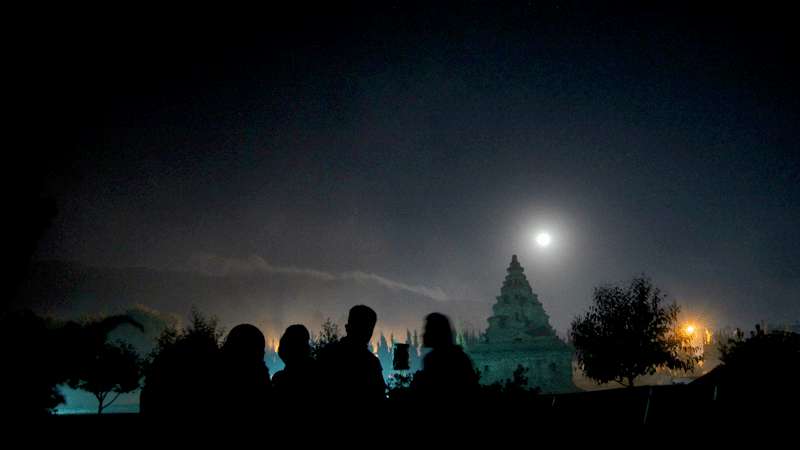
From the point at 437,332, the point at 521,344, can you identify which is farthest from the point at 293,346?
the point at 521,344

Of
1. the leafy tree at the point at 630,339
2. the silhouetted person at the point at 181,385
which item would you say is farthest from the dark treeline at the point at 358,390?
the leafy tree at the point at 630,339

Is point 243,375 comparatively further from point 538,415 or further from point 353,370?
point 538,415

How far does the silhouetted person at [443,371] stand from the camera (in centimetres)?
397

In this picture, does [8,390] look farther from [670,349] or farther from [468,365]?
[670,349]

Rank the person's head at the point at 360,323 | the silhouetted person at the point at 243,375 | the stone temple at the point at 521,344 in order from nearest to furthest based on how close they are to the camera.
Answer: the silhouetted person at the point at 243,375, the person's head at the point at 360,323, the stone temple at the point at 521,344

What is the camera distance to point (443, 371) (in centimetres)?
404

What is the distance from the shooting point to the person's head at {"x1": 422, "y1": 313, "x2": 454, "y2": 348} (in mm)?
4283

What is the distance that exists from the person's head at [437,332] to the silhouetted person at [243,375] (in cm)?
176

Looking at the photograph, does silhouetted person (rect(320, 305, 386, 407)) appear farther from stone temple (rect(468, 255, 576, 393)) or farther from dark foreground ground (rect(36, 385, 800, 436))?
stone temple (rect(468, 255, 576, 393))

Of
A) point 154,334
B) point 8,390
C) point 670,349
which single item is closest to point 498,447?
point 8,390

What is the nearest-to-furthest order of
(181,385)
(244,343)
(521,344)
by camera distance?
1. (181,385)
2. (244,343)
3. (521,344)

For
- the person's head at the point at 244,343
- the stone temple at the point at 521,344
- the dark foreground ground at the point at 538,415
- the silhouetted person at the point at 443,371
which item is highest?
the person's head at the point at 244,343

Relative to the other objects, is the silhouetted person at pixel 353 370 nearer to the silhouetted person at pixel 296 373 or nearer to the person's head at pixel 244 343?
the silhouetted person at pixel 296 373

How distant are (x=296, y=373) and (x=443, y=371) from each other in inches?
64.3
